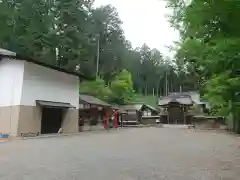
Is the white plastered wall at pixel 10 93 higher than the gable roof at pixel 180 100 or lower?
lower

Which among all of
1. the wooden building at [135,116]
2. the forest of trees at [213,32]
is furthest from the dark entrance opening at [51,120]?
the wooden building at [135,116]

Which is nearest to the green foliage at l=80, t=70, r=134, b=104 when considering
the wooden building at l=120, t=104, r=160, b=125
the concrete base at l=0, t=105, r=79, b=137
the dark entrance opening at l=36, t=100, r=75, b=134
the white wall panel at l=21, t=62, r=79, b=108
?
the wooden building at l=120, t=104, r=160, b=125

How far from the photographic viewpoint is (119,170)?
243 inches

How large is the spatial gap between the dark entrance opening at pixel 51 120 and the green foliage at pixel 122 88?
20.2 m

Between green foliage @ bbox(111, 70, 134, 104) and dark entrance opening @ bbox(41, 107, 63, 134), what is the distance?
20.2 m

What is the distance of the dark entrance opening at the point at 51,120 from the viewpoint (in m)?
20.6

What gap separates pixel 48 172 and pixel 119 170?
4.76 ft

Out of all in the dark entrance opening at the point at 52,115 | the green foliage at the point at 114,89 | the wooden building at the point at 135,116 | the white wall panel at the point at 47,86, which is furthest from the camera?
the wooden building at the point at 135,116

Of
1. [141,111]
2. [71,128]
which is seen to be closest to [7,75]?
[71,128]

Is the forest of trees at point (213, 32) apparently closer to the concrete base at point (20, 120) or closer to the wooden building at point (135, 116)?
the concrete base at point (20, 120)

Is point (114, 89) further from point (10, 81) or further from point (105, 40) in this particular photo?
point (10, 81)

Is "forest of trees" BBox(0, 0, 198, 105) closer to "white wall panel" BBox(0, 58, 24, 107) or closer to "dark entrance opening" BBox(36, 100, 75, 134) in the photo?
"dark entrance opening" BBox(36, 100, 75, 134)

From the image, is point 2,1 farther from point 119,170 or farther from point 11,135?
point 119,170

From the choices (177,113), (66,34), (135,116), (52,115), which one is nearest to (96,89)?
(135,116)
